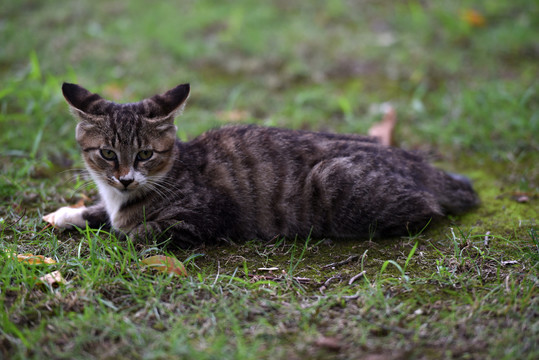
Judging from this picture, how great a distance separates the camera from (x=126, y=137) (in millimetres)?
3529

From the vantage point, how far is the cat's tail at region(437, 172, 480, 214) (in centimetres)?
394

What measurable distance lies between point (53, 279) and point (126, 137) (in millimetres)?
1150

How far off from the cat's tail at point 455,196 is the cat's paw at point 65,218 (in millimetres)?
2835

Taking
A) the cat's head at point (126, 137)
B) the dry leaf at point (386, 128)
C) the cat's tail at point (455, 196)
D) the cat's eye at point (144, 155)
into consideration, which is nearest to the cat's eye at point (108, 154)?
the cat's head at point (126, 137)

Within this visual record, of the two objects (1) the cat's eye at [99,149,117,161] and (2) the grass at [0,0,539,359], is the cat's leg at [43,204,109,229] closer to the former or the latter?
(2) the grass at [0,0,539,359]

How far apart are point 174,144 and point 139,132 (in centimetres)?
31

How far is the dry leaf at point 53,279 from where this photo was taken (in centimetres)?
280

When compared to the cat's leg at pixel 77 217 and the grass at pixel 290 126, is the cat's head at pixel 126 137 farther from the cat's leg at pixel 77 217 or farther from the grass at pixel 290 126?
the grass at pixel 290 126

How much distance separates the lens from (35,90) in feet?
17.7

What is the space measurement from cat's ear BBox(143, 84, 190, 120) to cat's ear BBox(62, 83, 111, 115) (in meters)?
0.34

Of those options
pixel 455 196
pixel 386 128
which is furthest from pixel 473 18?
pixel 455 196

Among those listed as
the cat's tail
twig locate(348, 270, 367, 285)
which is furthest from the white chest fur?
the cat's tail

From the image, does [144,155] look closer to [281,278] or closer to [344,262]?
[281,278]

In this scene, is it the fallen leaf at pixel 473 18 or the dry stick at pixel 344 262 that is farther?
→ the fallen leaf at pixel 473 18
